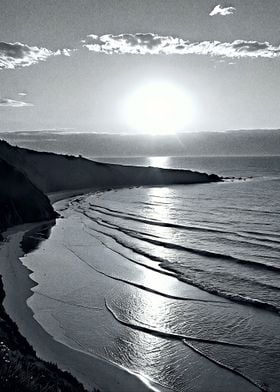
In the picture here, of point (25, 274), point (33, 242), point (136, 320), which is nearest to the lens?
point (136, 320)

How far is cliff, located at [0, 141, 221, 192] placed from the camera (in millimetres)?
→ 76938

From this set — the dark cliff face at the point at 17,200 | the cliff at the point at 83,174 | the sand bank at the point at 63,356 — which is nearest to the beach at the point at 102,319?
the sand bank at the point at 63,356

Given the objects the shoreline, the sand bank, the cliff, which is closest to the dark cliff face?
the shoreline

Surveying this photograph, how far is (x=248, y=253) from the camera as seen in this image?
22.0 meters

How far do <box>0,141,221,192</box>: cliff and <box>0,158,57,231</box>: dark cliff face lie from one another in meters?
33.1

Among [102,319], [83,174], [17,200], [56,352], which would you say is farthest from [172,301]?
[83,174]

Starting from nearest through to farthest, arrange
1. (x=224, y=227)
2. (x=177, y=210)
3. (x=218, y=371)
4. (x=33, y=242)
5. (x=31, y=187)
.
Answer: (x=218, y=371), (x=33, y=242), (x=224, y=227), (x=31, y=187), (x=177, y=210)

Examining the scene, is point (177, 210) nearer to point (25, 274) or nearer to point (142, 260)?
point (142, 260)

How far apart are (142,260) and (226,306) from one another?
7750 millimetres

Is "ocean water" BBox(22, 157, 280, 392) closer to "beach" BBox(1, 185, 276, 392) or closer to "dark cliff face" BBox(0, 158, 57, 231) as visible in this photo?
"beach" BBox(1, 185, 276, 392)

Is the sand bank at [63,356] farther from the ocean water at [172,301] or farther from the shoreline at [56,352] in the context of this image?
the ocean water at [172,301]

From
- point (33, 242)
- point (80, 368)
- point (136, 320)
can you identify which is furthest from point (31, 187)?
point (80, 368)

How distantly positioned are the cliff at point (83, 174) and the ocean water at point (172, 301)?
4738 centimetres

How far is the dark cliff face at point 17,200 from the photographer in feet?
101
